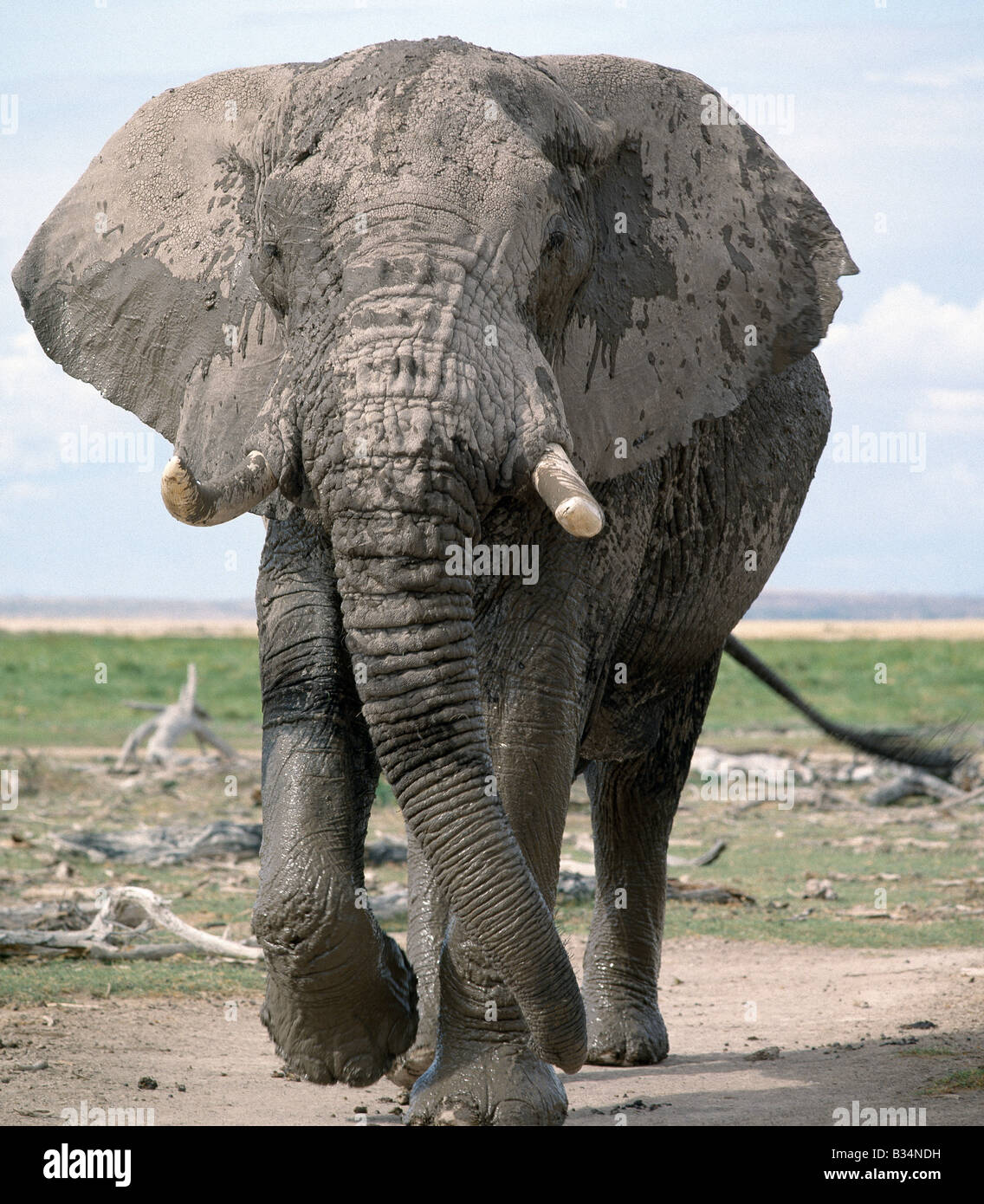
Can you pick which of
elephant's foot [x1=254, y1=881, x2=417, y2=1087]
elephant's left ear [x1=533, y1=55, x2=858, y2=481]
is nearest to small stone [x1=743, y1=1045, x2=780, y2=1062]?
elephant's foot [x1=254, y1=881, x2=417, y2=1087]

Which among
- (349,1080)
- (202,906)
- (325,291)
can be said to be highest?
(325,291)

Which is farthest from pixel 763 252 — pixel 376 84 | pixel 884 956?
pixel 884 956

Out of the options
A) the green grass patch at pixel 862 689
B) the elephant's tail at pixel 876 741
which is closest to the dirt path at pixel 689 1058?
the elephant's tail at pixel 876 741

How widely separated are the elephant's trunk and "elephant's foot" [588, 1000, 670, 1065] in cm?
236

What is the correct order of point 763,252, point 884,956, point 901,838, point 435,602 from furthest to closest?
point 901,838 → point 884,956 → point 763,252 → point 435,602

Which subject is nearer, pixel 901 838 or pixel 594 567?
pixel 594 567

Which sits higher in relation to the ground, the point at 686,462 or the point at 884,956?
the point at 686,462

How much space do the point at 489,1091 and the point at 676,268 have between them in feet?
8.81

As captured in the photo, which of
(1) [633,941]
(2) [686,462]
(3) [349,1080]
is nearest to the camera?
(3) [349,1080]

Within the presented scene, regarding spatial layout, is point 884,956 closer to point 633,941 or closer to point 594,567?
point 633,941

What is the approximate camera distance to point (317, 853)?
16.9 feet

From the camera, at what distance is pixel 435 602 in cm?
457

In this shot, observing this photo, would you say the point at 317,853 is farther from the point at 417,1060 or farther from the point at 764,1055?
the point at 764,1055

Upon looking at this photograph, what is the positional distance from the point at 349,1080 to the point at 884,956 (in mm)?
4839
